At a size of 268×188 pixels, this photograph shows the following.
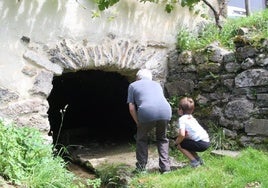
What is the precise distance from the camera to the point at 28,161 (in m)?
3.94

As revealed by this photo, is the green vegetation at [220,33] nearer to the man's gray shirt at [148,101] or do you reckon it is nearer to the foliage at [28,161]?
the man's gray shirt at [148,101]

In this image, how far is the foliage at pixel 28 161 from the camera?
3.59 metres

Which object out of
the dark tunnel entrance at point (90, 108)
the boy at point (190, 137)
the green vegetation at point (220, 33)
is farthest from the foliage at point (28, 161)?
the dark tunnel entrance at point (90, 108)

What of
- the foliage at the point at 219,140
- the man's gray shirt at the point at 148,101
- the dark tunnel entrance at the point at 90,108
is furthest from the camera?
the dark tunnel entrance at the point at 90,108

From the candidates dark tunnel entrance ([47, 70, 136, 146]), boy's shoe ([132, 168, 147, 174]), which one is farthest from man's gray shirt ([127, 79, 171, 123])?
dark tunnel entrance ([47, 70, 136, 146])

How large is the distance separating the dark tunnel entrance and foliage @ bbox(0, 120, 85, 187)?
11.2 ft

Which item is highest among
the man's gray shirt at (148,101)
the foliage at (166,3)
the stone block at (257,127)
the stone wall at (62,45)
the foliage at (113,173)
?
the foliage at (166,3)

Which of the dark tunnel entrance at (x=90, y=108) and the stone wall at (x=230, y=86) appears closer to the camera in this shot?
the stone wall at (x=230, y=86)

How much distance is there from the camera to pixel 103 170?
514cm

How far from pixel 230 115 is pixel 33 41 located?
2793 millimetres

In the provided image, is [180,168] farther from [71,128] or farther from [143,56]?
[71,128]

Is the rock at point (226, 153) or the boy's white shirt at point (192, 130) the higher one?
the boy's white shirt at point (192, 130)

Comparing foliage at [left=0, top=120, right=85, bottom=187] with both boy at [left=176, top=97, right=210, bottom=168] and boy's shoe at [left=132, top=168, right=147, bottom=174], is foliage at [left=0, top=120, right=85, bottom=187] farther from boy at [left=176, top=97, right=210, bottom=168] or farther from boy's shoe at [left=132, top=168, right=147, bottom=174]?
boy at [left=176, top=97, right=210, bottom=168]

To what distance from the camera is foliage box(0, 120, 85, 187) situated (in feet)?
11.8
